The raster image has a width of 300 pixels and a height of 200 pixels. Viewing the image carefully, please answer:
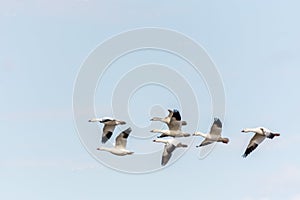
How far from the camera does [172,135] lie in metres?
57.8

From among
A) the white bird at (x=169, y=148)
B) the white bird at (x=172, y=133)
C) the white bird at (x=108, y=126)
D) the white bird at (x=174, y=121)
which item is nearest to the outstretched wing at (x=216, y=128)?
the white bird at (x=169, y=148)

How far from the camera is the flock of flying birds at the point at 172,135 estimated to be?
180ft

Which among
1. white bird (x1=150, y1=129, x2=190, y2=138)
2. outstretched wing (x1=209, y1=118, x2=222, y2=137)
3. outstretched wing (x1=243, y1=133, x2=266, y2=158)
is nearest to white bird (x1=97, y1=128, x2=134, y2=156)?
white bird (x1=150, y1=129, x2=190, y2=138)

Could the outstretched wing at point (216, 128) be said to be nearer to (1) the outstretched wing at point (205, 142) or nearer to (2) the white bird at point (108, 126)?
(1) the outstretched wing at point (205, 142)

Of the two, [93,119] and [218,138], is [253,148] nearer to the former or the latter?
[218,138]

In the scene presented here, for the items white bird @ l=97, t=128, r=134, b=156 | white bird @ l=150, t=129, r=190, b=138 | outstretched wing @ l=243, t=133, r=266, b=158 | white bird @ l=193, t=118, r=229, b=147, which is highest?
white bird @ l=150, t=129, r=190, b=138

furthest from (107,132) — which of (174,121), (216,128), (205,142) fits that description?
(216,128)

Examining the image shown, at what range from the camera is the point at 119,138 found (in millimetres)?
57188

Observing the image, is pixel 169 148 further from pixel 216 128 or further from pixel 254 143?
pixel 254 143

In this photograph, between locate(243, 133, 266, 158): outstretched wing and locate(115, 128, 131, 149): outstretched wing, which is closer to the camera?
locate(243, 133, 266, 158): outstretched wing

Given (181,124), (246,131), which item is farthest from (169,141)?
(246,131)

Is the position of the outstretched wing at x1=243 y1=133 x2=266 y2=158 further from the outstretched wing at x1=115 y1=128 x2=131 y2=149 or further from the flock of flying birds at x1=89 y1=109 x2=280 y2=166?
the outstretched wing at x1=115 y1=128 x2=131 y2=149

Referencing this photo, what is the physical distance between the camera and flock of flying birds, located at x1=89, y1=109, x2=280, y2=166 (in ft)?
180

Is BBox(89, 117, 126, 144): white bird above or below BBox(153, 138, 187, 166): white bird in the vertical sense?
above
